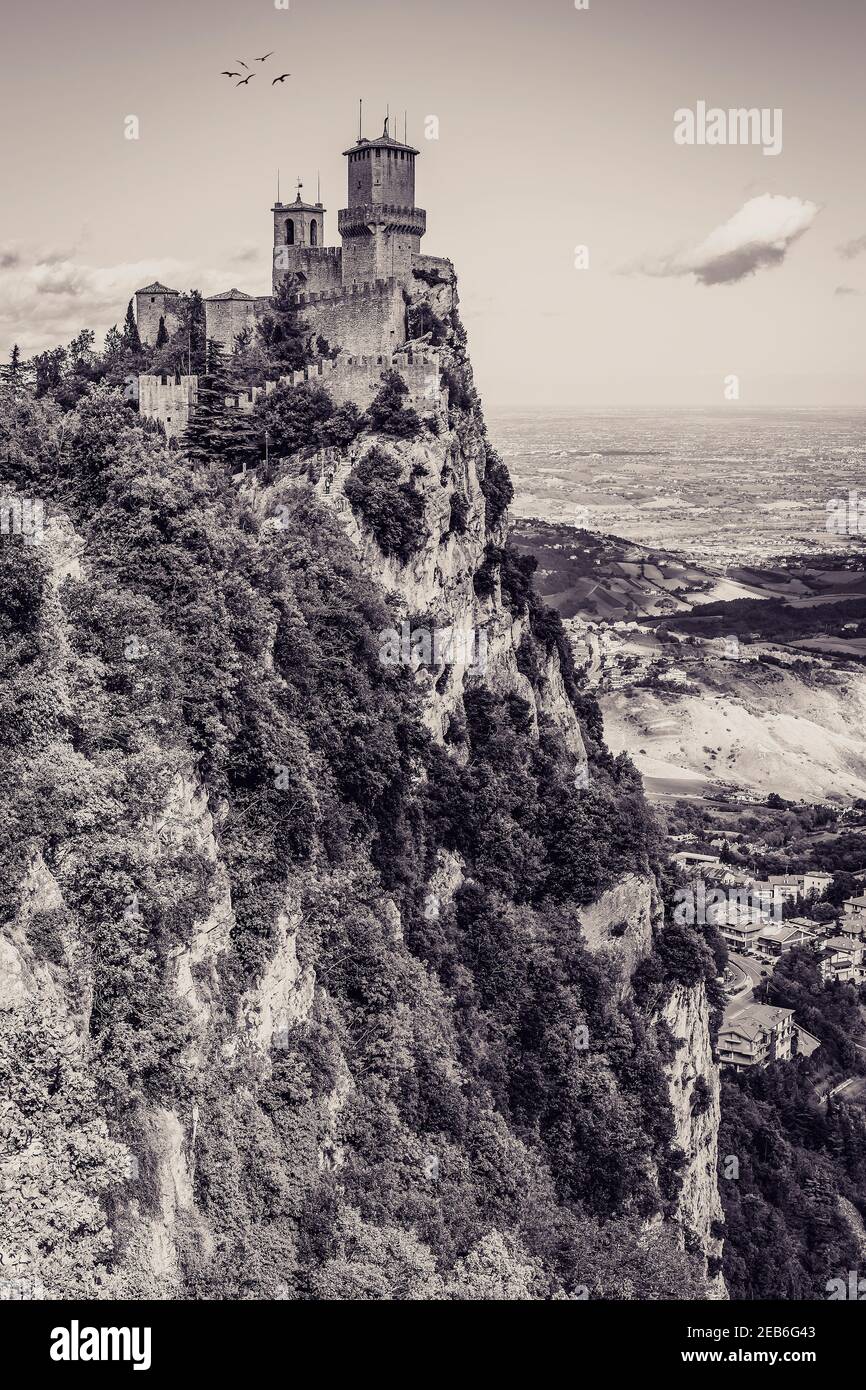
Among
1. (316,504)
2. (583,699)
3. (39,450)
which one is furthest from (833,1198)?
(39,450)

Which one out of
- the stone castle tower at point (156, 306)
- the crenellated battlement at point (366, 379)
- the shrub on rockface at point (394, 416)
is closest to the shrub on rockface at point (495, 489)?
the crenellated battlement at point (366, 379)

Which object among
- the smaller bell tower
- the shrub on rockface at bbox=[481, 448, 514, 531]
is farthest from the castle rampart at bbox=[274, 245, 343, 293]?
the shrub on rockface at bbox=[481, 448, 514, 531]

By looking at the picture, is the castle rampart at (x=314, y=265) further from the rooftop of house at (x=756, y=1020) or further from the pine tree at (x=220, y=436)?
the rooftop of house at (x=756, y=1020)

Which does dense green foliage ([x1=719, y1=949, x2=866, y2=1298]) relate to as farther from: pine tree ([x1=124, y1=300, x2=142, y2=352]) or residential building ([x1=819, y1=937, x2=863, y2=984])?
pine tree ([x1=124, y1=300, x2=142, y2=352])

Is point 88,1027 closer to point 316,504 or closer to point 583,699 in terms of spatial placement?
point 316,504

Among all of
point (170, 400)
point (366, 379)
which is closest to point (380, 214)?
point (366, 379)
